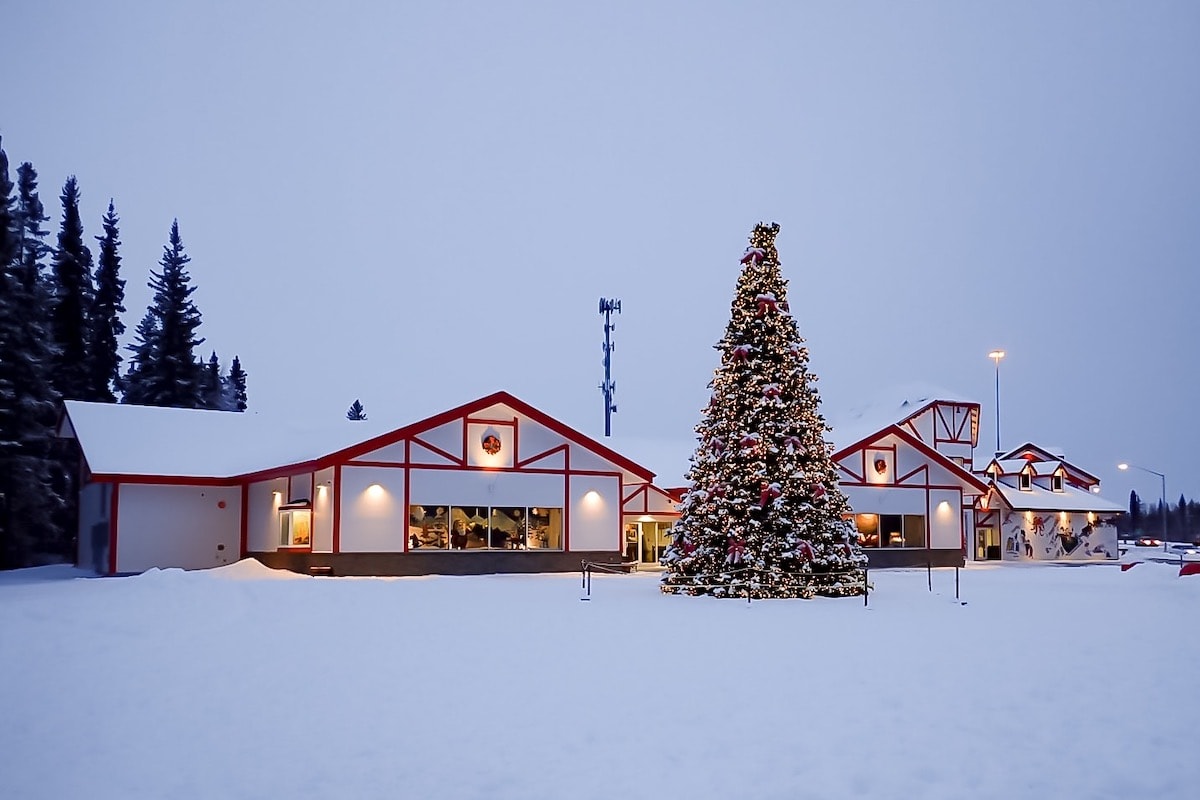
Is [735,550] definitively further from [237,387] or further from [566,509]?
[237,387]

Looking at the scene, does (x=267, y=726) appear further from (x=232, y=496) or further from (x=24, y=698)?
(x=232, y=496)

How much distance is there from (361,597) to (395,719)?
10.6 m

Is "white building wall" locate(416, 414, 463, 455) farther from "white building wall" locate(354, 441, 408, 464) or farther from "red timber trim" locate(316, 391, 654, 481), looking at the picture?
"white building wall" locate(354, 441, 408, 464)

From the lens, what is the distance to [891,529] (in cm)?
4166

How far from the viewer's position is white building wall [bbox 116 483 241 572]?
105ft

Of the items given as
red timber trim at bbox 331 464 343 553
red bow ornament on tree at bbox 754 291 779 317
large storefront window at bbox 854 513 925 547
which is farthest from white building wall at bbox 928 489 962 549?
red timber trim at bbox 331 464 343 553

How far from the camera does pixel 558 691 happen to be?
11898mm

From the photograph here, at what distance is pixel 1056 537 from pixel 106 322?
159ft

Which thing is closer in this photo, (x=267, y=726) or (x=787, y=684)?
(x=267, y=726)

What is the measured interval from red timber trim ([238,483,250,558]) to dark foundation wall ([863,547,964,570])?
21491 mm

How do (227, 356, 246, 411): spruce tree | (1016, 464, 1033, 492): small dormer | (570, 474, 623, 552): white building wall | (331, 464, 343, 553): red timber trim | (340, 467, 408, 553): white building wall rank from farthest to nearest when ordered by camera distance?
1. (227, 356, 246, 411): spruce tree
2. (1016, 464, 1033, 492): small dormer
3. (570, 474, 623, 552): white building wall
4. (340, 467, 408, 553): white building wall
5. (331, 464, 343, 553): red timber trim

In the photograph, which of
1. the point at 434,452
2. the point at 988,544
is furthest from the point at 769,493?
the point at 988,544

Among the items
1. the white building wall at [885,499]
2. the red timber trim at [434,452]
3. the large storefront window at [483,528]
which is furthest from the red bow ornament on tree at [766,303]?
the white building wall at [885,499]

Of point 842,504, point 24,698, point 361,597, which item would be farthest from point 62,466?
point 24,698
